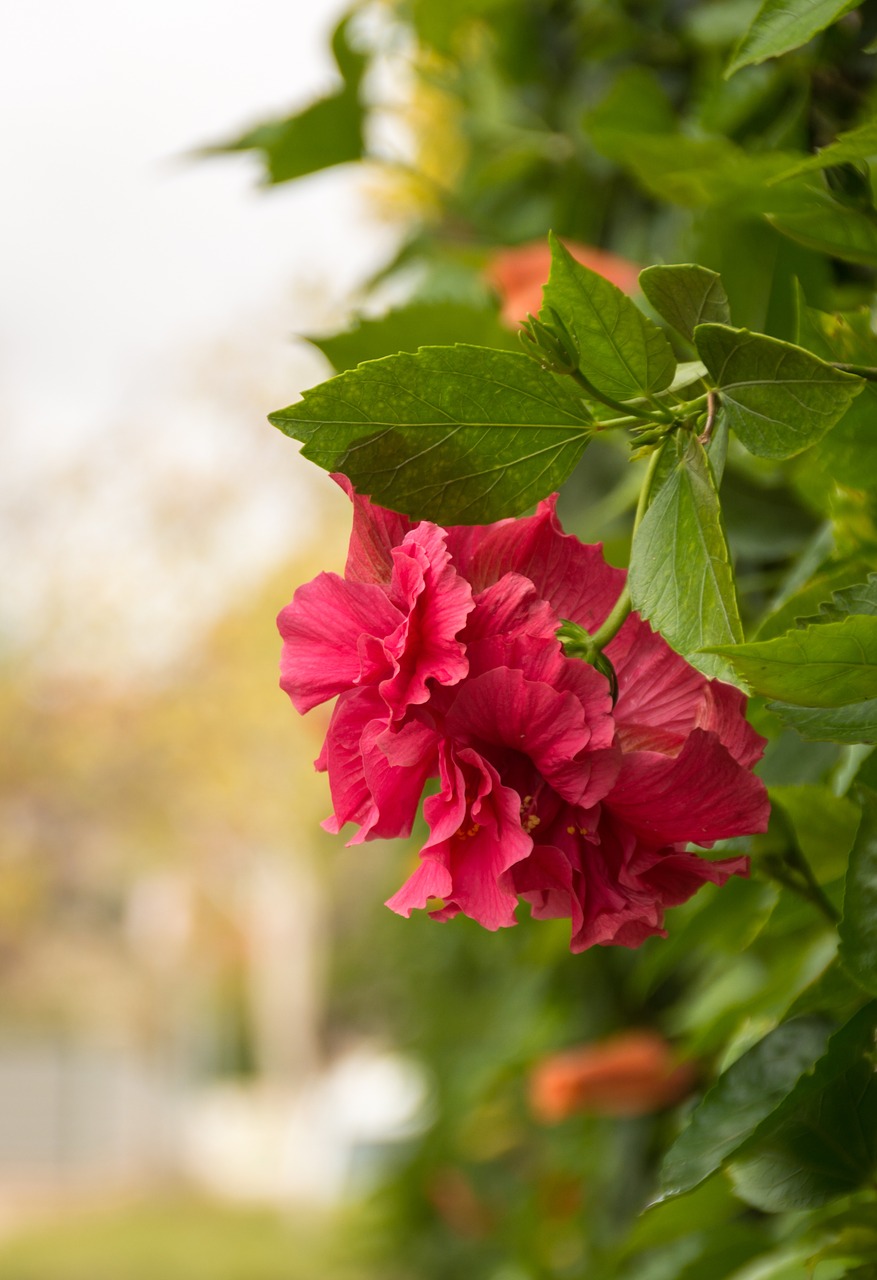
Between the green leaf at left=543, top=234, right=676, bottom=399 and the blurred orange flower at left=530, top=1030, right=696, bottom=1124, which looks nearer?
the green leaf at left=543, top=234, right=676, bottom=399

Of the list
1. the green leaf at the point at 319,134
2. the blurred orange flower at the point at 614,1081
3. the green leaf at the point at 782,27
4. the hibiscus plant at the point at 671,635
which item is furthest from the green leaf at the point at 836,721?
the blurred orange flower at the point at 614,1081

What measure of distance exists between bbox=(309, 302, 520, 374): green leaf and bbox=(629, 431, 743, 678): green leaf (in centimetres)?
20

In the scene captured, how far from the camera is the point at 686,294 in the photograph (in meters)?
0.19

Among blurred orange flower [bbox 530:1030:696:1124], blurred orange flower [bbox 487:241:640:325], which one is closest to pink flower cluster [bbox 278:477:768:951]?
blurred orange flower [bbox 487:241:640:325]

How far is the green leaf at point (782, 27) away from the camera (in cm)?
21

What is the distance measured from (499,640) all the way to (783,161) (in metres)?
0.18

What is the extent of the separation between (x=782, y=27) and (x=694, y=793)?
0.13 m

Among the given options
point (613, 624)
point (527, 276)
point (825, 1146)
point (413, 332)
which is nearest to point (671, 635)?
point (613, 624)

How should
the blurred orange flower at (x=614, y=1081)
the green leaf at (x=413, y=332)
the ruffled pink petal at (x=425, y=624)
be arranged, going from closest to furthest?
the ruffled pink petal at (x=425, y=624) < the green leaf at (x=413, y=332) < the blurred orange flower at (x=614, y=1081)

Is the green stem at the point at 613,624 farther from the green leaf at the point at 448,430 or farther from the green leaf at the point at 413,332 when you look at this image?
the green leaf at the point at 413,332

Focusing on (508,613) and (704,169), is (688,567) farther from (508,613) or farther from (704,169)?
(704,169)

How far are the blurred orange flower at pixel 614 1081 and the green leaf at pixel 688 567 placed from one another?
1.86ft

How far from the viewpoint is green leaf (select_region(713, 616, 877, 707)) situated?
0.18m

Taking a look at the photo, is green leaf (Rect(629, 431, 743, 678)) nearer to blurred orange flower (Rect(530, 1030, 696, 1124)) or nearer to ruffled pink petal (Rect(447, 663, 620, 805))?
ruffled pink petal (Rect(447, 663, 620, 805))
